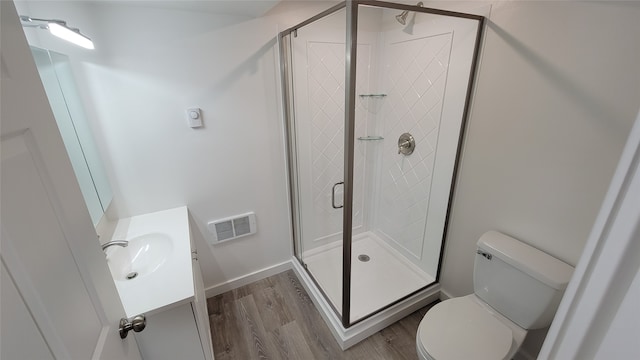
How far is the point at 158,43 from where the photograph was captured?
1.46 meters

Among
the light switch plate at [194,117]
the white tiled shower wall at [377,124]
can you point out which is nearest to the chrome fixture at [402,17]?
the white tiled shower wall at [377,124]

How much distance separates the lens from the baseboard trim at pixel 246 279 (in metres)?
2.11

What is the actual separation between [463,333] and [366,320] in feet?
2.04

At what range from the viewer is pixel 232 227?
6.61 feet

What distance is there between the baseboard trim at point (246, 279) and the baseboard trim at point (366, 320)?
31 cm

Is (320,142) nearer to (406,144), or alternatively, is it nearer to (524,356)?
(406,144)

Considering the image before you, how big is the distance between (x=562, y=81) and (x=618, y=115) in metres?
0.25

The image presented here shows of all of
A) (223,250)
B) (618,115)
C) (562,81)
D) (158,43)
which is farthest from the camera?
(223,250)

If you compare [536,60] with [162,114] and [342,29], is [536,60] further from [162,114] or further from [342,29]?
[162,114]

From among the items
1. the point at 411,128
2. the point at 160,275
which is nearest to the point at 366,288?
the point at 411,128

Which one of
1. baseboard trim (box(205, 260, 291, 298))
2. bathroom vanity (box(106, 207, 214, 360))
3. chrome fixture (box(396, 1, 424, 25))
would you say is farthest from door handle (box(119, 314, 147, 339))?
chrome fixture (box(396, 1, 424, 25))

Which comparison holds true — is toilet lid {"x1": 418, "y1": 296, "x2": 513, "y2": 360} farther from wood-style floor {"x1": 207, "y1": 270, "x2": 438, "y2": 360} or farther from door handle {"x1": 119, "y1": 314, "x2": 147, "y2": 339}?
door handle {"x1": 119, "y1": 314, "x2": 147, "y2": 339}

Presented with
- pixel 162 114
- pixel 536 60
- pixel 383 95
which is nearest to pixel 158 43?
pixel 162 114

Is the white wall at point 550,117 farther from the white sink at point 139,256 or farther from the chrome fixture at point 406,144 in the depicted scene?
the white sink at point 139,256
